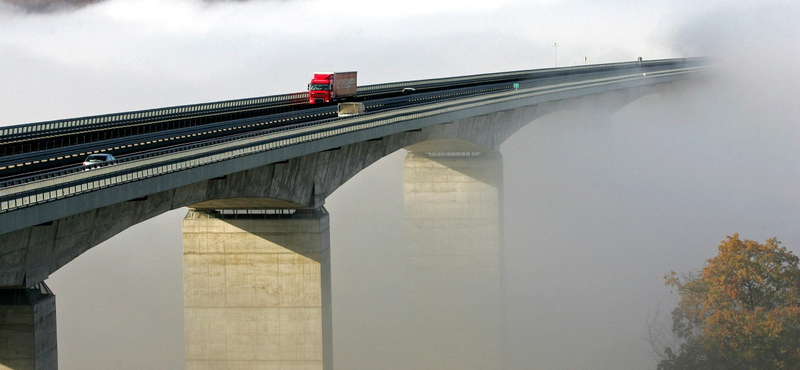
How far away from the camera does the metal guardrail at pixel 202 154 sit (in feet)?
78.6

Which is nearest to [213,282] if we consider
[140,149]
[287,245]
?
[287,245]

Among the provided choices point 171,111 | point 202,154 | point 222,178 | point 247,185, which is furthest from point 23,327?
point 171,111

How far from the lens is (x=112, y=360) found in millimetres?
60312

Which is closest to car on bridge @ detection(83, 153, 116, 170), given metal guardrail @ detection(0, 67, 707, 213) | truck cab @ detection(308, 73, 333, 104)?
metal guardrail @ detection(0, 67, 707, 213)

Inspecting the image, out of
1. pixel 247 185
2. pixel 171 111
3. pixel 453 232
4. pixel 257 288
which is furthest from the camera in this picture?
pixel 453 232

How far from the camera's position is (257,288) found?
43469 mm

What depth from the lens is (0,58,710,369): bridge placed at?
85.7 ft

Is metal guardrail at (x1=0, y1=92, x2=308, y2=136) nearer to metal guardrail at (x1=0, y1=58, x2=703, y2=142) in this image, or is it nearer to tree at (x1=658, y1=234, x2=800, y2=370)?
metal guardrail at (x1=0, y1=58, x2=703, y2=142)

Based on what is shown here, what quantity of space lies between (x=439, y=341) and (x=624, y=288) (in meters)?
15.7

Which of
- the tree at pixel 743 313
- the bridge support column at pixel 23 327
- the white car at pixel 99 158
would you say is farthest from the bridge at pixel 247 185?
the tree at pixel 743 313

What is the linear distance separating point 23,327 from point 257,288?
57.9ft

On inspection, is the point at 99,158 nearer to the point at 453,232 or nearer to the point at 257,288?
the point at 257,288

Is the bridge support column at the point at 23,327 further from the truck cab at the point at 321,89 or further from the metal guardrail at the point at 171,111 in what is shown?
the truck cab at the point at 321,89

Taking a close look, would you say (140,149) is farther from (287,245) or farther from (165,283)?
(165,283)
